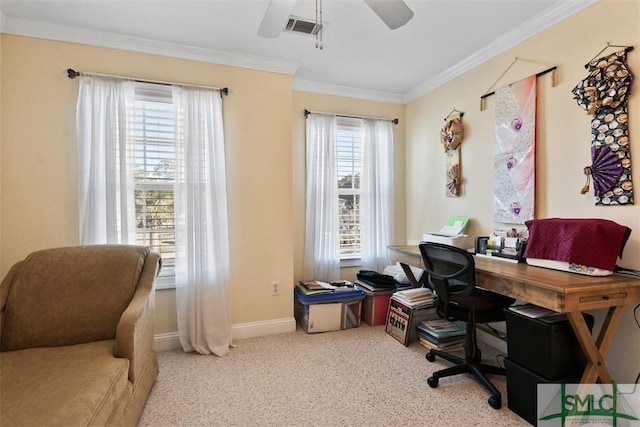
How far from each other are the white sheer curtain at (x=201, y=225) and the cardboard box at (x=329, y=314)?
0.71 m

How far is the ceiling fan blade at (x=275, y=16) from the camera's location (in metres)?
1.53

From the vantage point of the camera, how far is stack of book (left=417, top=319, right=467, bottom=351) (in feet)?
8.42

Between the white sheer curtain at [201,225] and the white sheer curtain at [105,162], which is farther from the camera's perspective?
the white sheer curtain at [201,225]

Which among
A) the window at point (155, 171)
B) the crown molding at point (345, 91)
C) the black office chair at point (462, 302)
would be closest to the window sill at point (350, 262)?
the black office chair at point (462, 302)

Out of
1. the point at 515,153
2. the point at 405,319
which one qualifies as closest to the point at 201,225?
the point at 405,319

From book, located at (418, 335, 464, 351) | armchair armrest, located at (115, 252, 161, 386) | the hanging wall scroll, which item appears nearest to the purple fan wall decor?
the hanging wall scroll

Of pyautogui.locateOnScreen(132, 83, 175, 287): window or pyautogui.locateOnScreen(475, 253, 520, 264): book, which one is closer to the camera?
pyautogui.locateOnScreen(475, 253, 520, 264): book

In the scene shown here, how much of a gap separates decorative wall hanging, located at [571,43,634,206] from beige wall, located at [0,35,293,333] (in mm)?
2223

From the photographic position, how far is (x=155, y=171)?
262 cm

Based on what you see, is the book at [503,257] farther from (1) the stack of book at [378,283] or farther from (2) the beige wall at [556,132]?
(1) the stack of book at [378,283]

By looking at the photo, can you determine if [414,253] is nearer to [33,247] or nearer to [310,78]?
[310,78]

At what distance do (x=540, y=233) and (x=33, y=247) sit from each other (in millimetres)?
3524

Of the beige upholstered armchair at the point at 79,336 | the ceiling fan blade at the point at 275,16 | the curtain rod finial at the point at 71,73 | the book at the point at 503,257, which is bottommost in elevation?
the beige upholstered armchair at the point at 79,336

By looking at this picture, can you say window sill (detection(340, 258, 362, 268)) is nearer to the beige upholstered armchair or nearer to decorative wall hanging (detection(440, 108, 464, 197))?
decorative wall hanging (detection(440, 108, 464, 197))
